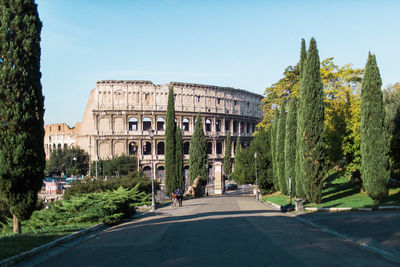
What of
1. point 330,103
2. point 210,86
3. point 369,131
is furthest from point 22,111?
point 210,86

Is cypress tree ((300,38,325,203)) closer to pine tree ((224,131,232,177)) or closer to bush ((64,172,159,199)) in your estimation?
bush ((64,172,159,199))

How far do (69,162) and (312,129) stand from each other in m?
67.0

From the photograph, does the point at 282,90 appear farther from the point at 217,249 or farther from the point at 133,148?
the point at 133,148

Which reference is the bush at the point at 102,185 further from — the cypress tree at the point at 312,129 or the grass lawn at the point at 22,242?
the grass lawn at the point at 22,242

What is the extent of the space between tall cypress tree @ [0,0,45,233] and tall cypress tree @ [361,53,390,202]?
16.7 m

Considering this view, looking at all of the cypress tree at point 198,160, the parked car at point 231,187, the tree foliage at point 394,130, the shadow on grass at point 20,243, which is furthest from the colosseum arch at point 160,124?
the shadow on grass at point 20,243

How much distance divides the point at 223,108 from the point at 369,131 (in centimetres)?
6682

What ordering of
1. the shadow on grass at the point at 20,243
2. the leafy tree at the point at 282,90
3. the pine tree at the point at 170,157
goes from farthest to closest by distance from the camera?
the leafy tree at the point at 282,90 → the pine tree at the point at 170,157 → the shadow on grass at the point at 20,243

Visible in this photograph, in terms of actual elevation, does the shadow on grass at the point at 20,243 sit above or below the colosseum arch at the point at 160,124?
below

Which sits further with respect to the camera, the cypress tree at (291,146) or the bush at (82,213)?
the cypress tree at (291,146)

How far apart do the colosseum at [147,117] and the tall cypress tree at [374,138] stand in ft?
189

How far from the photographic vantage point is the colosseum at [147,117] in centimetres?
7862

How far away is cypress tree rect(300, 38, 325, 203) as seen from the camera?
2477 centimetres

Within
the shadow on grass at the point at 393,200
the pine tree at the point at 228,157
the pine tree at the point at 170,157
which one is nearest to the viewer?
the shadow on grass at the point at 393,200
